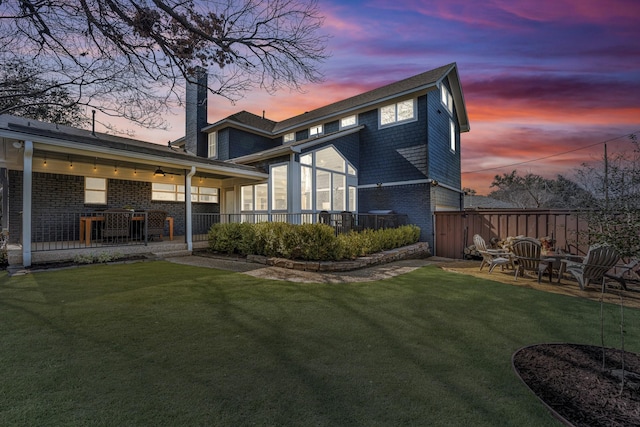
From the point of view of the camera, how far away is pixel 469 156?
76.8ft

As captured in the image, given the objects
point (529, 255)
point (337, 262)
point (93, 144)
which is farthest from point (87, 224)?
point (529, 255)

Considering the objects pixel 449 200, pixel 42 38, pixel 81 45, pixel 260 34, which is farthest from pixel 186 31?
pixel 449 200

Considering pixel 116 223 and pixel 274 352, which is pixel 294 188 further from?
pixel 274 352

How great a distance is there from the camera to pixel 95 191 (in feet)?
35.1

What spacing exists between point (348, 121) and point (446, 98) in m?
4.93

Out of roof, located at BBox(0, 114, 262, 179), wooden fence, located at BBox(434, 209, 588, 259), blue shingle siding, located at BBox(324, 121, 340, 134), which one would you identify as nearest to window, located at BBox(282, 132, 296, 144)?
blue shingle siding, located at BBox(324, 121, 340, 134)

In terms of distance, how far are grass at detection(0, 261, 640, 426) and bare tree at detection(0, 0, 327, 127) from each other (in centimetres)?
375

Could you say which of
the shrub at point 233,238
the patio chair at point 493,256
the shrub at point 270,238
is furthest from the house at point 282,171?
the patio chair at point 493,256

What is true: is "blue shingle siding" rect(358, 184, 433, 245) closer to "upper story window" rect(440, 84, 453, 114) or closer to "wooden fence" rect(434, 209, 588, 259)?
"wooden fence" rect(434, 209, 588, 259)

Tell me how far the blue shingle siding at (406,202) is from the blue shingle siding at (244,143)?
717cm

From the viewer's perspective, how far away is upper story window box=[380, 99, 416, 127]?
12227mm

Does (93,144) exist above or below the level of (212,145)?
below

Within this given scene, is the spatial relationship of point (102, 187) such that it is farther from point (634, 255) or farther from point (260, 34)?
point (634, 255)

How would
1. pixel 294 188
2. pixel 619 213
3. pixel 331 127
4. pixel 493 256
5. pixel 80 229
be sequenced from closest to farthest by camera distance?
1. pixel 619 213
2. pixel 493 256
3. pixel 80 229
4. pixel 294 188
5. pixel 331 127
